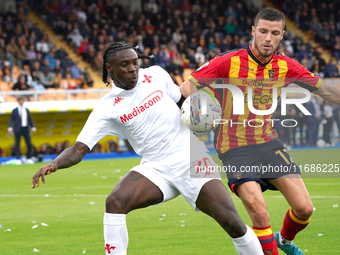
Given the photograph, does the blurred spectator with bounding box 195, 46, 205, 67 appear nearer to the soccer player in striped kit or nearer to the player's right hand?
the soccer player in striped kit

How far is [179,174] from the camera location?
173 inches

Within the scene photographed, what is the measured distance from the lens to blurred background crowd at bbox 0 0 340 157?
21828 mm

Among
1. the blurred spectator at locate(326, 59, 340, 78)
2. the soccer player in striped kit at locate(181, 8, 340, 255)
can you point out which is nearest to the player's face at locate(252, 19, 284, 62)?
the soccer player in striped kit at locate(181, 8, 340, 255)

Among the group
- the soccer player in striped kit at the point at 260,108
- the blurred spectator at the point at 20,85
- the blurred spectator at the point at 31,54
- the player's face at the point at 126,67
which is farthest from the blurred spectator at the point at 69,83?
the player's face at the point at 126,67

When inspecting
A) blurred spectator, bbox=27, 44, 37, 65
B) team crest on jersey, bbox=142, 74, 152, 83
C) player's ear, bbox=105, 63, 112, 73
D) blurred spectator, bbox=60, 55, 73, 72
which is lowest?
blurred spectator, bbox=60, 55, 73, 72

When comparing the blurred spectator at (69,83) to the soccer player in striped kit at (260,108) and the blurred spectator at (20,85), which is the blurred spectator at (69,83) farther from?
the soccer player in striped kit at (260,108)

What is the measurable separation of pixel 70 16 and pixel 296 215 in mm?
23334

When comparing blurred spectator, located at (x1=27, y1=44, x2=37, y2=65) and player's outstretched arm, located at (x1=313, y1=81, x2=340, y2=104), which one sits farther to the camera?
blurred spectator, located at (x1=27, y1=44, x2=37, y2=65)

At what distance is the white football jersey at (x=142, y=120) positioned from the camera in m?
4.51

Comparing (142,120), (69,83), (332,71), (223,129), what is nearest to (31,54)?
(69,83)

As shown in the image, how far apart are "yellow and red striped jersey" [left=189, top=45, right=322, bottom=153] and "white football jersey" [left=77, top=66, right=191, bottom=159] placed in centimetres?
68

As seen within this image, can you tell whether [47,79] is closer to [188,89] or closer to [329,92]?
[188,89]

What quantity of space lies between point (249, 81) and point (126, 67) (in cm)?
135

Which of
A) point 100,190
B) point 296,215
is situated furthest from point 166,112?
point 100,190
